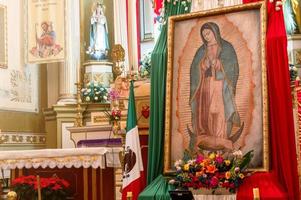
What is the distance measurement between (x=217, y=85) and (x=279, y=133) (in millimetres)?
1127

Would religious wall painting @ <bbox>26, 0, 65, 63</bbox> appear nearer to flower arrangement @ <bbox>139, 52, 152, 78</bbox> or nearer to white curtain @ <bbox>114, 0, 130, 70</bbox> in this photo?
white curtain @ <bbox>114, 0, 130, 70</bbox>

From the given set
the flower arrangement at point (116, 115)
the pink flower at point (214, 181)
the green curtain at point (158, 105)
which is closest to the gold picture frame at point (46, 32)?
the flower arrangement at point (116, 115)

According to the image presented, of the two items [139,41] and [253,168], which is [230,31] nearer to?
[253,168]

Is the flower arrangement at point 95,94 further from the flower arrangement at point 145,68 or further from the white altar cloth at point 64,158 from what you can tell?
the white altar cloth at point 64,158

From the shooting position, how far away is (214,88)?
26.4ft

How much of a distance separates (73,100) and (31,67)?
1.20 metres

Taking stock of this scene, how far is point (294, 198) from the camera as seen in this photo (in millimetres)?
7320

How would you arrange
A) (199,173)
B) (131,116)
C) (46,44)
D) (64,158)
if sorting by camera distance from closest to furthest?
(199,173)
(131,116)
(64,158)
(46,44)

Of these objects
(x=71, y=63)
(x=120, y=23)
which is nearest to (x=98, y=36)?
(x=120, y=23)

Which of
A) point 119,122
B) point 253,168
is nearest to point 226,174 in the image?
point 253,168

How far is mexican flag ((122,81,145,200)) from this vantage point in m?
7.99

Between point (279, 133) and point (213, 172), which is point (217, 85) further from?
point (213, 172)

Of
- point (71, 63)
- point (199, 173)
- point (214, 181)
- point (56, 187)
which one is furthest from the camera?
point (71, 63)

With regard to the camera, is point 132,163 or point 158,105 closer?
point 132,163
